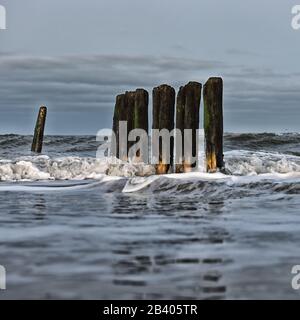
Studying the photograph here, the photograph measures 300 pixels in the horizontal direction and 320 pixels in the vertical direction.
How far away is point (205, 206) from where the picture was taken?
32.5 ft

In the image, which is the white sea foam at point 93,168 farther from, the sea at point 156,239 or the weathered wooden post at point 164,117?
the sea at point 156,239

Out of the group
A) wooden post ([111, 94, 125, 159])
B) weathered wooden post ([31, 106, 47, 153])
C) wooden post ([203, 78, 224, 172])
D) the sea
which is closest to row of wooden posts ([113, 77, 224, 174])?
wooden post ([203, 78, 224, 172])

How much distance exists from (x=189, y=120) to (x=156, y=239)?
30.4 feet

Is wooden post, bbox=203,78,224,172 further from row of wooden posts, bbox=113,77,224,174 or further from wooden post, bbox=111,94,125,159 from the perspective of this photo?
wooden post, bbox=111,94,125,159

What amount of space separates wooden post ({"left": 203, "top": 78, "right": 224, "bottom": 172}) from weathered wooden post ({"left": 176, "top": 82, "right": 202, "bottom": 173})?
360 millimetres

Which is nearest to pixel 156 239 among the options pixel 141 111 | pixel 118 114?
pixel 141 111

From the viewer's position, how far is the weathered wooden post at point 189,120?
15.4 meters

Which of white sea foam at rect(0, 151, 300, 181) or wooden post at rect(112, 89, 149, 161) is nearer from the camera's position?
wooden post at rect(112, 89, 149, 161)

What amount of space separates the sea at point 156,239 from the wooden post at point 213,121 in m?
0.99

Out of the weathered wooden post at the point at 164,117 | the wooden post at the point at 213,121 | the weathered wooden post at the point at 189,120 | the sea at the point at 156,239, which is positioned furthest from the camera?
the weathered wooden post at the point at 164,117

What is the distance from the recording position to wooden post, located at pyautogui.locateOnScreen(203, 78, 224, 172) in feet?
48.9

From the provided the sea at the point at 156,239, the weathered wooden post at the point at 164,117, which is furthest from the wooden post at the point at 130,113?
the sea at the point at 156,239

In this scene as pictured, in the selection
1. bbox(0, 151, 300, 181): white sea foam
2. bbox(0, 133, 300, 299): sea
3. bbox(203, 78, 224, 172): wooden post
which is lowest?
bbox(0, 133, 300, 299): sea
